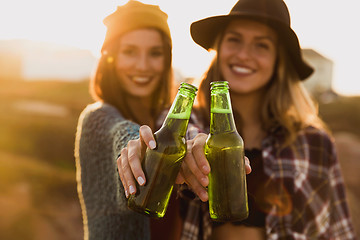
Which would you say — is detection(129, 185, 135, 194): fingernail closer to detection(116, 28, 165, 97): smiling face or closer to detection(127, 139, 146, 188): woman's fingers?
detection(127, 139, 146, 188): woman's fingers

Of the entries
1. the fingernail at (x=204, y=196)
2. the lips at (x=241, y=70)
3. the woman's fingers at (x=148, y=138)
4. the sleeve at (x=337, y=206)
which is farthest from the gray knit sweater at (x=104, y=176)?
the sleeve at (x=337, y=206)

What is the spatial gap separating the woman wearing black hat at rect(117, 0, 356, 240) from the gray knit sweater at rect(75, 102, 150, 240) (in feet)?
1.94

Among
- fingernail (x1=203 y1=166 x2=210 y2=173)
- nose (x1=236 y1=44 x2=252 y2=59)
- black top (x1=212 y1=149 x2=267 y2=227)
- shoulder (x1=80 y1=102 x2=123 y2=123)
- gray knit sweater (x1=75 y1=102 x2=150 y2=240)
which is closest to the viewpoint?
fingernail (x1=203 y1=166 x2=210 y2=173)

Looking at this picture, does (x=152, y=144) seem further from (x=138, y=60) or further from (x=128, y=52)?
(x=128, y=52)

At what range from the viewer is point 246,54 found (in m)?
2.66

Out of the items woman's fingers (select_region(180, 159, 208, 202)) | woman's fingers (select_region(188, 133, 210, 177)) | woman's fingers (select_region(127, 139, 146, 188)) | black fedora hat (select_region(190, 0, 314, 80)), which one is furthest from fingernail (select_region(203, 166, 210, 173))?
black fedora hat (select_region(190, 0, 314, 80))

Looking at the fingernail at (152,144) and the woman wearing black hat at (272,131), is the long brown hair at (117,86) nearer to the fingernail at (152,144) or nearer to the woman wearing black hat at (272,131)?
the woman wearing black hat at (272,131)

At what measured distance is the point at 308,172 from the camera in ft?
9.39

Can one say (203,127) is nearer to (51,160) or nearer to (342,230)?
(342,230)

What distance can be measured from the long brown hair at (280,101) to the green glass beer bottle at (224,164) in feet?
4.59

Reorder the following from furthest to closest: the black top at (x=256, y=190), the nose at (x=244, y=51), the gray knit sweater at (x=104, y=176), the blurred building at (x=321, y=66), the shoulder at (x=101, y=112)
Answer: the blurred building at (x=321, y=66)
the nose at (x=244, y=51)
the black top at (x=256, y=190)
the shoulder at (x=101, y=112)
the gray knit sweater at (x=104, y=176)

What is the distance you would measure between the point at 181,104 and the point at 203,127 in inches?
52.1

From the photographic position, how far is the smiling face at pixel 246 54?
2689mm

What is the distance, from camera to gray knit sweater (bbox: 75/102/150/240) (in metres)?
1.98
